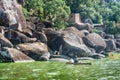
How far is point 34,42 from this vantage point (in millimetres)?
64625

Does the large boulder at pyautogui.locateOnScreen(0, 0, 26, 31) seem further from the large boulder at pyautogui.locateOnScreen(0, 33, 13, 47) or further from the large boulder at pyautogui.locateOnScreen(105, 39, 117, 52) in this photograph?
the large boulder at pyautogui.locateOnScreen(105, 39, 117, 52)

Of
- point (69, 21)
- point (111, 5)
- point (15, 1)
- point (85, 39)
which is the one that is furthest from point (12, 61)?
point (111, 5)

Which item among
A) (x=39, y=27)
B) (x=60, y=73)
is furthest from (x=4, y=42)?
(x=60, y=73)

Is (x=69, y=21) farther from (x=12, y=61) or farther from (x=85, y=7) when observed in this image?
(x=12, y=61)

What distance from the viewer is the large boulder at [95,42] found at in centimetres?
8025

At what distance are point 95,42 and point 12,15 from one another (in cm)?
2097

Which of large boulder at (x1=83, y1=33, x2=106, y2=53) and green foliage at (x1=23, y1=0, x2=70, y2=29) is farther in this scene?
green foliage at (x1=23, y1=0, x2=70, y2=29)

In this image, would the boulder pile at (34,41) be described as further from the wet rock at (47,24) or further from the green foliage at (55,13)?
the green foliage at (55,13)

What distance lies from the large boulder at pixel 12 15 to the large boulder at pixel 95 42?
54.2 ft

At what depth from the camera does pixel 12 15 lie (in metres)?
69.1

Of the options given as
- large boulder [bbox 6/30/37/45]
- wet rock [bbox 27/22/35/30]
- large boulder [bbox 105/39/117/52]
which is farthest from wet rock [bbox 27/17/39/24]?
large boulder [bbox 105/39/117/52]

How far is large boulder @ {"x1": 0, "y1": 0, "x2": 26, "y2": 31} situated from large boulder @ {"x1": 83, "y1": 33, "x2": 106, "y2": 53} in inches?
651

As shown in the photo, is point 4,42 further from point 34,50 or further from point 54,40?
point 54,40

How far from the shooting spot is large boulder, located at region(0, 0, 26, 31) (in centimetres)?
6694
